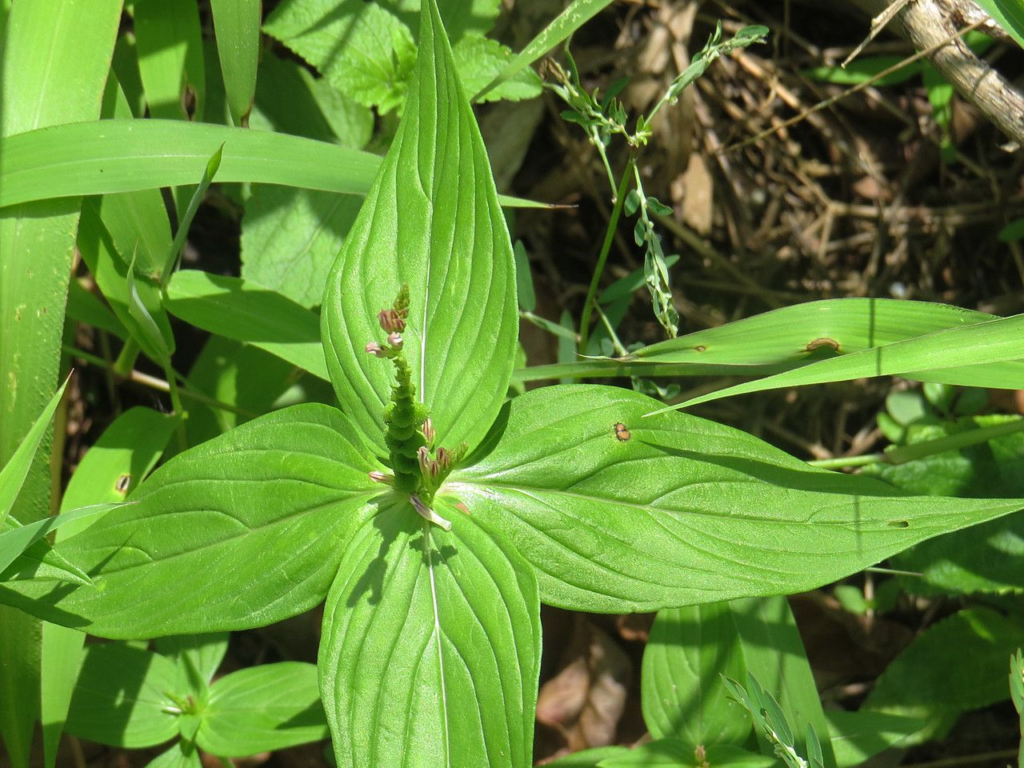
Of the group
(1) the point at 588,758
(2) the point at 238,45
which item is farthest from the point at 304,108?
(1) the point at 588,758

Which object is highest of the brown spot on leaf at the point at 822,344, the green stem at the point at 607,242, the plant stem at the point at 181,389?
the green stem at the point at 607,242

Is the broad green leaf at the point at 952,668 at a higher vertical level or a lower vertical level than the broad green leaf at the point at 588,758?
higher

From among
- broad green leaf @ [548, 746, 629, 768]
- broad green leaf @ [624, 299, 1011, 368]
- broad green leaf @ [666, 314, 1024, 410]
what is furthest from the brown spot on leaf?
broad green leaf @ [548, 746, 629, 768]

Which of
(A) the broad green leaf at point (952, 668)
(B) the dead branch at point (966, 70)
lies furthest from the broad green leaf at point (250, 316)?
(A) the broad green leaf at point (952, 668)

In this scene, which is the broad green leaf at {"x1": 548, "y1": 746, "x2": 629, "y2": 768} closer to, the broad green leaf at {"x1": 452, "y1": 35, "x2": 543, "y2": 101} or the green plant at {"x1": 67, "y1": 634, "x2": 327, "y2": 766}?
the green plant at {"x1": 67, "y1": 634, "x2": 327, "y2": 766}

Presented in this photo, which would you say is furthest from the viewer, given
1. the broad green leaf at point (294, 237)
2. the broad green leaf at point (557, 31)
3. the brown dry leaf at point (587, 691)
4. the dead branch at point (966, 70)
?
the brown dry leaf at point (587, 691)

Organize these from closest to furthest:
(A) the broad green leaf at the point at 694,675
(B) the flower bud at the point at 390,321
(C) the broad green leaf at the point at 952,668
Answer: (B) the flower bud at the point at 390,321, (A) the broad green leaf at the point at 694,675, (C) the broad green leaf at the point at 952,668

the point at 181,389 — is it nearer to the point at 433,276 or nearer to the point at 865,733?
the point at 433,276

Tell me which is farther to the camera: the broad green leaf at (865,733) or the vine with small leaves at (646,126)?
the broad green leaf at (865,733)

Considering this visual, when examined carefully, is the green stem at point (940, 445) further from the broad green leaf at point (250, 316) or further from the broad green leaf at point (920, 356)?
the broad green leaf at point (250, 316)
